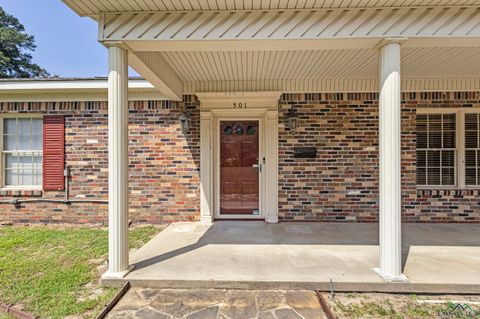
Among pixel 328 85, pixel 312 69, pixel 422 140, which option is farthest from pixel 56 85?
pixel 422 140

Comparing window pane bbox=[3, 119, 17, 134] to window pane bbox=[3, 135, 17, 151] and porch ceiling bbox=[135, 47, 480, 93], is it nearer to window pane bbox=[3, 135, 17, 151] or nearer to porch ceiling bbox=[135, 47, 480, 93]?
window pane bbox=[3, 135, 17, 151]

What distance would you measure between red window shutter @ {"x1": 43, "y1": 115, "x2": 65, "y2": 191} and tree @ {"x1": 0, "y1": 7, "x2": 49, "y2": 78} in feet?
75.0

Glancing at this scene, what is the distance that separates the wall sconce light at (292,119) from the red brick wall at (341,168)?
0.08 meters

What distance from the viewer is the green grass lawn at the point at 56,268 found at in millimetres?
2408

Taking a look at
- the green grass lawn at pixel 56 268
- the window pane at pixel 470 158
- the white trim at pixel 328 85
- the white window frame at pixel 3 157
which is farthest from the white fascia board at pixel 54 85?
the window pane at pixel 470 158

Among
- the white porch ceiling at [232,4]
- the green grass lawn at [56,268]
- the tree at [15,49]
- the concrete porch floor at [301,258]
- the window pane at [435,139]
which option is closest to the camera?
the green grass lawn at [56,268]

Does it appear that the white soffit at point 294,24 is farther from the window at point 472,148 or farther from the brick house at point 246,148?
the window at point 472,148

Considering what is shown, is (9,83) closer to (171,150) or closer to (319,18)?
(171,150)

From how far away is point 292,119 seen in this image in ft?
16.0

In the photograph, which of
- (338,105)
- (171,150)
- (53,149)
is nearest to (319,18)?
(338,105)

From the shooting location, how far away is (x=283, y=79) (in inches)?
192

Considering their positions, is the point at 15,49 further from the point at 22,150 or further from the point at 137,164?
the point at 137,164

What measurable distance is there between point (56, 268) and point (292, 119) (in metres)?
4.07

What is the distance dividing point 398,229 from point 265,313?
5.11 feet
